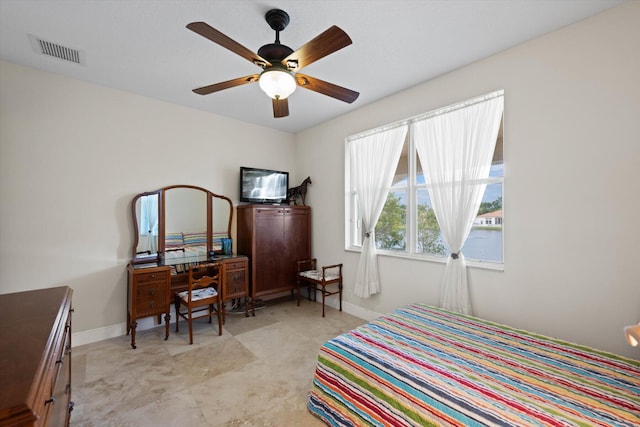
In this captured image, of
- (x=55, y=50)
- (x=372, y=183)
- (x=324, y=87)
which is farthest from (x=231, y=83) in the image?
(x=372, y=183)

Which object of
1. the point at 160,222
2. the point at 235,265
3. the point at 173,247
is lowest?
the point at 235,265

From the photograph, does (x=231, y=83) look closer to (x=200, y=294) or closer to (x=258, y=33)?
(x=258, y=33)

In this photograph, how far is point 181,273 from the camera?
3.16m

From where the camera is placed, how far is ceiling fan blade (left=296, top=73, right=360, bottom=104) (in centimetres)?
195

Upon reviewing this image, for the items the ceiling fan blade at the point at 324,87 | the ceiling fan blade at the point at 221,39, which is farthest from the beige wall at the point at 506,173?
the ceiling fan blade at the point at 221,39

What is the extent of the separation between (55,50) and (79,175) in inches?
45.7

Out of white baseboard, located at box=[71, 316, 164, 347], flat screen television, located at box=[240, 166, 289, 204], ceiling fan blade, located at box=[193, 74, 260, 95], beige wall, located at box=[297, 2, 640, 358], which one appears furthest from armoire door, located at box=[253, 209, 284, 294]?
beige wall, located at box=[297, 2, 640, 358]

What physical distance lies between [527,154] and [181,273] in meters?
3.66

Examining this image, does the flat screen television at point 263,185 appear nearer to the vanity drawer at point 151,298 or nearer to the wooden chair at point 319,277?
the wooden chair at point 319,277

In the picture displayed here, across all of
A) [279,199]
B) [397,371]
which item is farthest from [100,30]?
[397,371]

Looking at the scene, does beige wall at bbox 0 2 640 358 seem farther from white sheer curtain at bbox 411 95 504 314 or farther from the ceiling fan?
the ceiling fan

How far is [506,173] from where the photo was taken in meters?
2.33

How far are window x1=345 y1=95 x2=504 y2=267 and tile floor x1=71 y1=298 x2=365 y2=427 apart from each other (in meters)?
1.18

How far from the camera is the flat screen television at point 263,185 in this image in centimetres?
391
